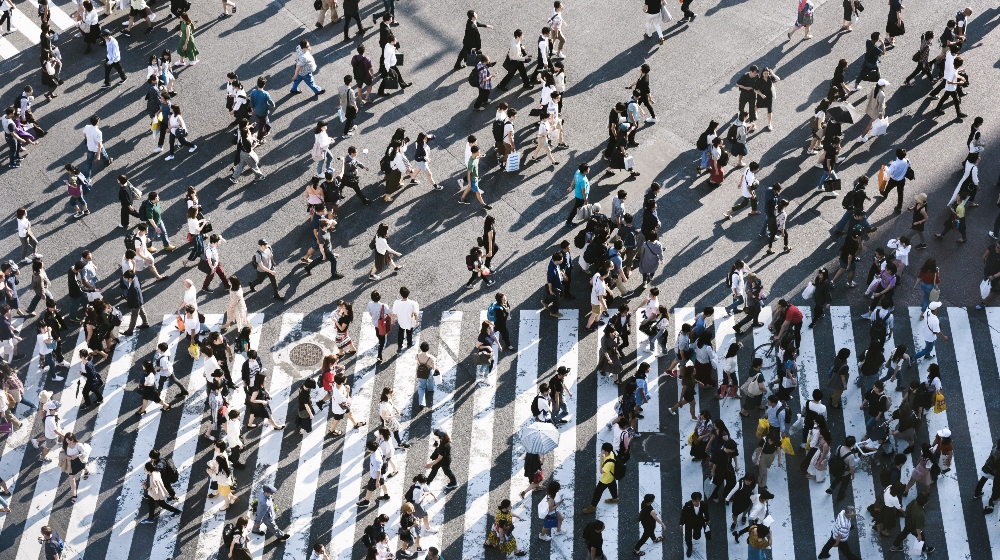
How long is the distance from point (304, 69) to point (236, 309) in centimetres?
869

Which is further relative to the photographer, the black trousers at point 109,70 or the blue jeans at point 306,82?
the black trousers at point 109,70

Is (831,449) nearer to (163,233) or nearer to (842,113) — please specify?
(842,113)

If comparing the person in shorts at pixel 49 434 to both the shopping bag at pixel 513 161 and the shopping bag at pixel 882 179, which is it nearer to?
the shopping bag at pixel 513 161

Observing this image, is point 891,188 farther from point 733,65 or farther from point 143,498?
point 143,498

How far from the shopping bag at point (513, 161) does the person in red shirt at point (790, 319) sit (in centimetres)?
787

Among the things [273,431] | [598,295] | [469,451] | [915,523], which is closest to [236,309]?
[273,431]

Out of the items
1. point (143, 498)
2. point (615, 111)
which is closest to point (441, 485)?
point (143, 498)

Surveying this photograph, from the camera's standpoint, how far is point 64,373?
27.2 m

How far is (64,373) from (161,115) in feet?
25.4

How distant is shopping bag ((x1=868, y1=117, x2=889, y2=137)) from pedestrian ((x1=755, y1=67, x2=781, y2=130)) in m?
2.42

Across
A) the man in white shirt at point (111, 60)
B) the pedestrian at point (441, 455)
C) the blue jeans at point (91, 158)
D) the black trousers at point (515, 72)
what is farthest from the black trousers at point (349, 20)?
the pedestrian at point (441, 455)

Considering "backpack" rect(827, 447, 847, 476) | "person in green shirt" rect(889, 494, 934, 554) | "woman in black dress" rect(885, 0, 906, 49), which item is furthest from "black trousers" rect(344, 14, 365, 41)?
"person in green shirt" rect(889, 494, 934, 554)

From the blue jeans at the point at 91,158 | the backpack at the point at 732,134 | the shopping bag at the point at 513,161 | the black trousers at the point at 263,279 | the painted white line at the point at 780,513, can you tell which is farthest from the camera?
the blue jeans at the point at 91,158

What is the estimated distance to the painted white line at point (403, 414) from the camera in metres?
24.4
